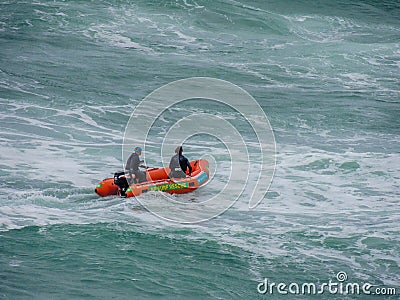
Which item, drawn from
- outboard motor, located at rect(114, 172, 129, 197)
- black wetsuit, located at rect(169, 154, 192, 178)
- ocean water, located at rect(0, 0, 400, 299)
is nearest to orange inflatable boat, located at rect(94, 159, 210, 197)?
outboard motor, located at rect(114, 172, 129, 197)

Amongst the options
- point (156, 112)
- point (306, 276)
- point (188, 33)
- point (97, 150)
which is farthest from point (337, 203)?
point (188, 33)

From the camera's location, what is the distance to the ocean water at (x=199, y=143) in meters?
13.4

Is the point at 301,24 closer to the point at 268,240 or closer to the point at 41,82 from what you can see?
the point at 41,82

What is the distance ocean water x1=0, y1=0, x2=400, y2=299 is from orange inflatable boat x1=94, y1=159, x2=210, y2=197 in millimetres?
278

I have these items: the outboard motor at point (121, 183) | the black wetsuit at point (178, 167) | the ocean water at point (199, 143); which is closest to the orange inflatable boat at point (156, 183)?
the outboard motor at point (121, 183)

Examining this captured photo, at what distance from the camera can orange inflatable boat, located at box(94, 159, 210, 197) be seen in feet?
56.6

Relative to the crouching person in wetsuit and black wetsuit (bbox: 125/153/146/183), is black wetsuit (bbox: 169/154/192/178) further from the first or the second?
black wetsuit (bbox: 125/153/146/183)

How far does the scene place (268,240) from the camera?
1485 cm

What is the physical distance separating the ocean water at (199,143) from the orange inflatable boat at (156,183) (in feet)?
0.91

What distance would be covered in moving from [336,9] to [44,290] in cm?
2990

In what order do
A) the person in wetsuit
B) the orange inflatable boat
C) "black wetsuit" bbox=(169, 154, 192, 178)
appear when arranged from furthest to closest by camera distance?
"black wetsuit" bbox=(169, 154, 192, 178) < the person in wetsuit < the orange inflatable boat

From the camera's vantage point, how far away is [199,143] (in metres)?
22.1

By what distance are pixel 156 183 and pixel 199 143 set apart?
15.5 feet

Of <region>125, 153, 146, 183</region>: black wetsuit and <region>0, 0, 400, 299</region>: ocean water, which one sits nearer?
<region>0, 0, 400, 299</region>: ocean water
